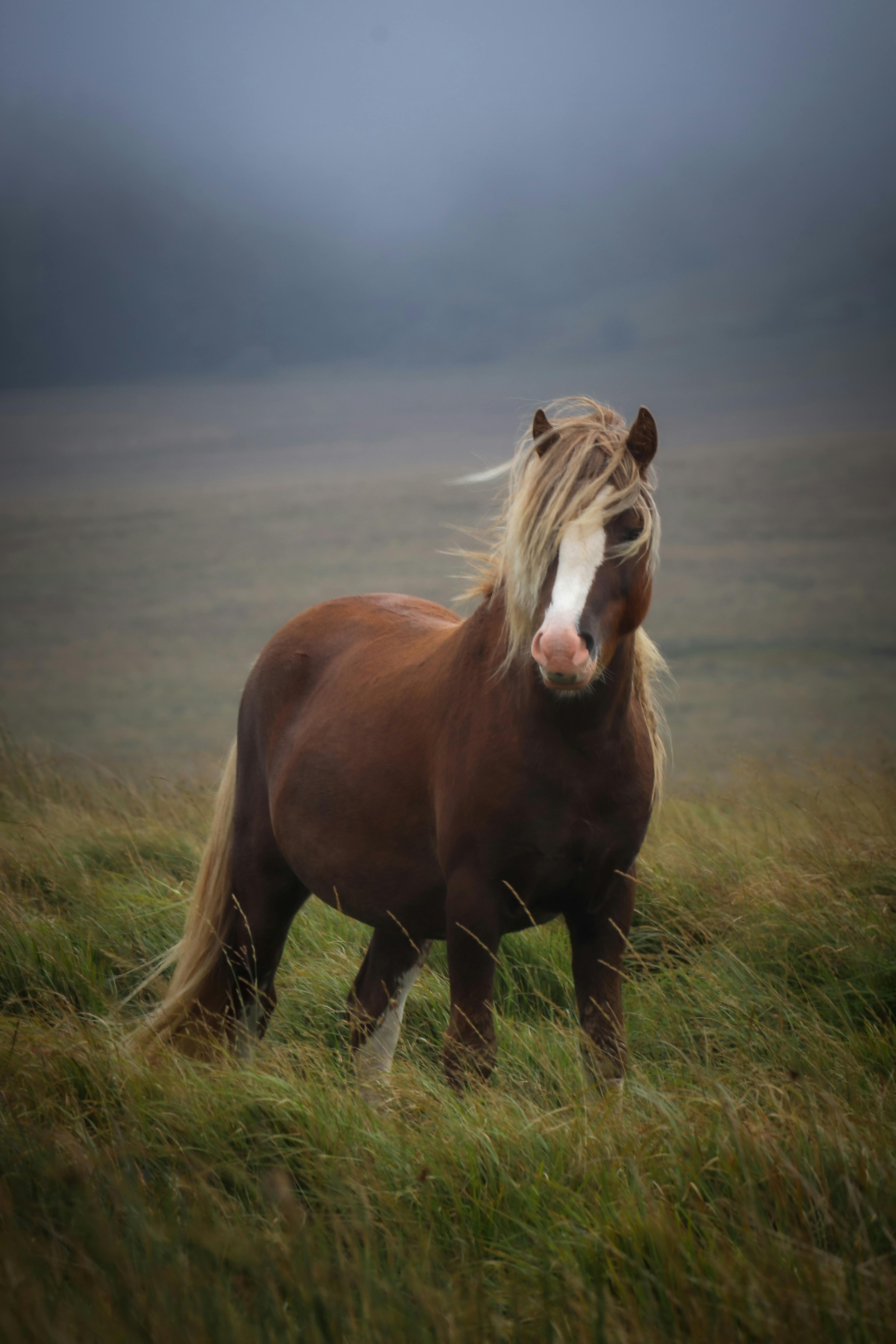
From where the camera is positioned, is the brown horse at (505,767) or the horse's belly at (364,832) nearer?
the brown horse at (505,767)

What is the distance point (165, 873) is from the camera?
4945 millimetres

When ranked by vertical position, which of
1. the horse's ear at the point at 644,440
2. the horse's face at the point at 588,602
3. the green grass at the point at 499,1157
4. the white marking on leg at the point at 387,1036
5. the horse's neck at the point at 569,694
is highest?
the horse's ear at the point at 644,440

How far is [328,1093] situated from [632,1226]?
0.89m

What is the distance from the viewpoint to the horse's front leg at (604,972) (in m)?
2.54

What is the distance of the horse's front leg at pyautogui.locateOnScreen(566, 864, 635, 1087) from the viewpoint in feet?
8.32

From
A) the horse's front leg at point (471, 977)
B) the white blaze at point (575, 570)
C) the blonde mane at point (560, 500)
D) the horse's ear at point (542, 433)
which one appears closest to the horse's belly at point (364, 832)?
the horse's front leg at point (471, 977)

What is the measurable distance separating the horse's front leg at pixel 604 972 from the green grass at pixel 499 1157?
103 millimetres

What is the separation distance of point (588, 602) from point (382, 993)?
1807mm

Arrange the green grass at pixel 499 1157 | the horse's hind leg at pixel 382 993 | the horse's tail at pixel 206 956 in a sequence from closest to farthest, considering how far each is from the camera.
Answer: the green grass at pixel 499 1157 < the horse's hind leg at pixel 382 993 < the horse's tail at pixel 206 956

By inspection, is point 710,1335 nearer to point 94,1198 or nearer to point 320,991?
point 94,1198

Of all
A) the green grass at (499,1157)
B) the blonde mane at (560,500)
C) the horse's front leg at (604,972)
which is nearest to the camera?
the green grass at (499,1157)

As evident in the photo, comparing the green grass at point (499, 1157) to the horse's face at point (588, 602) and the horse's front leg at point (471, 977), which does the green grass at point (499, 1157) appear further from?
the horse's face at point (588, 602)

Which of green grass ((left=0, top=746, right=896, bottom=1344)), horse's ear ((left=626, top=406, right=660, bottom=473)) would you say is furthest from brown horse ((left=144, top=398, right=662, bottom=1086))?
green grass ((left=0, top=746, right=896, bottom=1344))

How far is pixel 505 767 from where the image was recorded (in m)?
2.40
